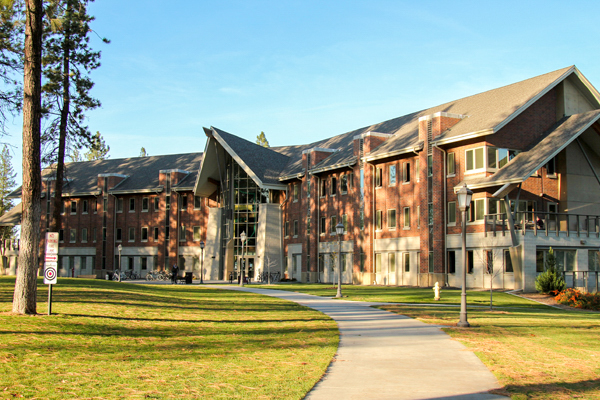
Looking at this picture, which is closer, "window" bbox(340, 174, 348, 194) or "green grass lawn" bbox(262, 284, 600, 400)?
"green grass lawn" bbox(262, 284, 600, 400)

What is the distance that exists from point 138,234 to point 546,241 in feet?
143

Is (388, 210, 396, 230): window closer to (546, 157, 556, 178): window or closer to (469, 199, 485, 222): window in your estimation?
(469, 199, 485, 222): window

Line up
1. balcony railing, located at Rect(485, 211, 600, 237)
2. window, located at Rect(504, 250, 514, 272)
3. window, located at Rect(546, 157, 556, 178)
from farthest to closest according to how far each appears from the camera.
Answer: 1. window, located at Rect(546, 157, 556, 178)
2. window, located at Rect(504, 250, 514, 272)
3. balcony railing, located at Rect(485, 211, 600, 237)

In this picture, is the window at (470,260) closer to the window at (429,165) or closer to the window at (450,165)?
the window at (450,165)

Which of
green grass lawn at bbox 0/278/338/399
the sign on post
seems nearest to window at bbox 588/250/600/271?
green grass lawn at bbox 0/278/338/399

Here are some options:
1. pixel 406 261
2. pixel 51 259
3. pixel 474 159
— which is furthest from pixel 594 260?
pixel 51 259

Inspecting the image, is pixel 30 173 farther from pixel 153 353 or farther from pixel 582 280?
pixel 582 280

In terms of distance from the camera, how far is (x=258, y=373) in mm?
8570

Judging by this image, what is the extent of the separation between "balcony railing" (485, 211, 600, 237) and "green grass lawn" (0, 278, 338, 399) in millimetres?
19387

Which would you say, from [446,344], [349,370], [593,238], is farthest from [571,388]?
[593,238]

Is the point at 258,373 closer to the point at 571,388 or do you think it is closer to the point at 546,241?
the point at 571,388

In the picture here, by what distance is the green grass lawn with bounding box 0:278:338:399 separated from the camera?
7.41 meters

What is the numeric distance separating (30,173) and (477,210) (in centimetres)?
2780

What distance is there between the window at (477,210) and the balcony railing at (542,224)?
31.1 inches
